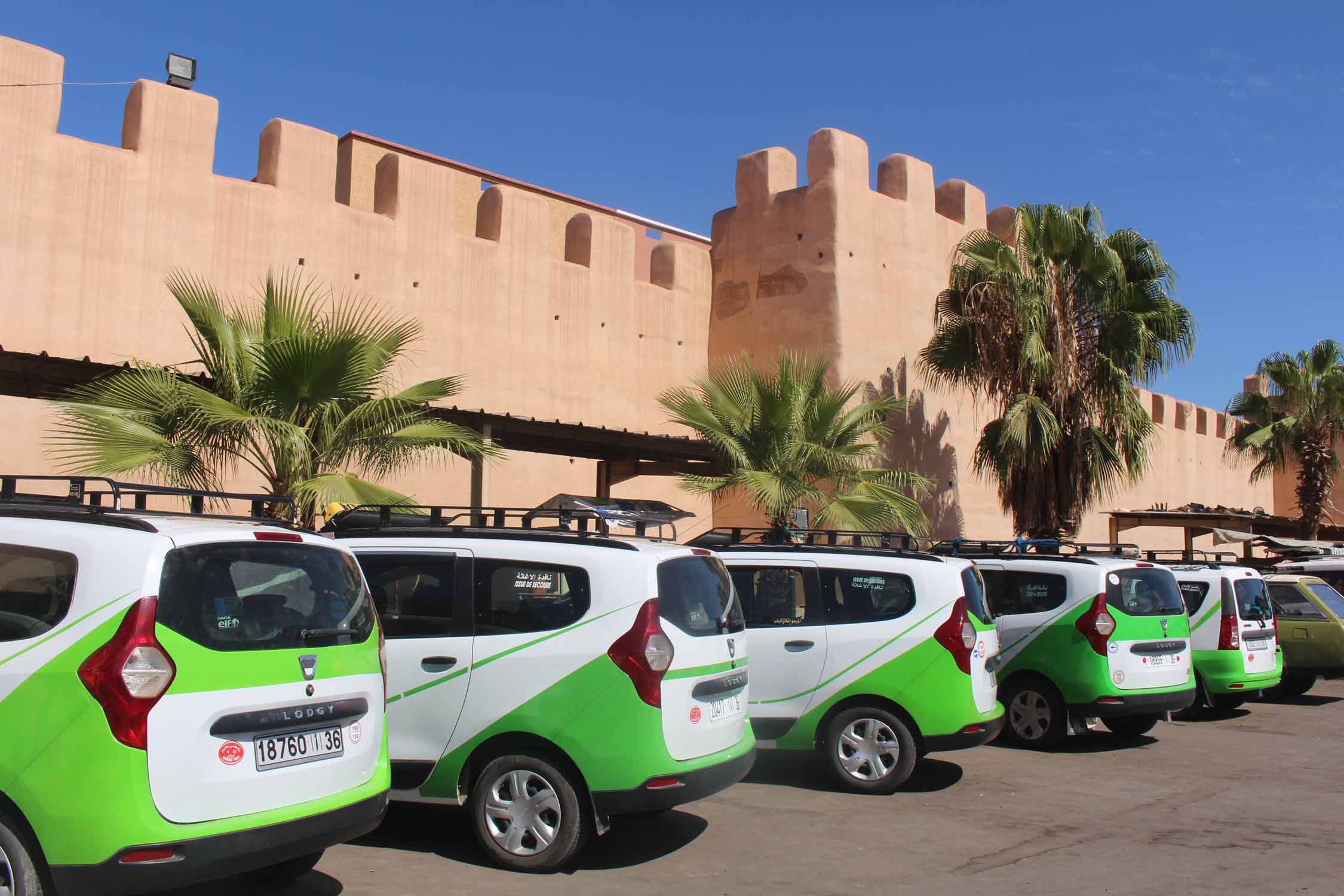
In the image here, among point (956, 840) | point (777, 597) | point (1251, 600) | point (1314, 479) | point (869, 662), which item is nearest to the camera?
point (956, 840)

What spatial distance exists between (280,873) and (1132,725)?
8822 millimetres

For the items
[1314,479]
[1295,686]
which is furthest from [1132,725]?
[1314,479]

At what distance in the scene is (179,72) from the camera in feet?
54.7

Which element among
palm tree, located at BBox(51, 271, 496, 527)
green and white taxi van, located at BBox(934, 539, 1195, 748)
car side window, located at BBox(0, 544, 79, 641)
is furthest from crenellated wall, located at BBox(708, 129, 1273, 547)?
car side window, located at BBox(0, 544, 79, 641)

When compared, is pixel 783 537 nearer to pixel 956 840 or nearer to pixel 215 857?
pixel 956 840

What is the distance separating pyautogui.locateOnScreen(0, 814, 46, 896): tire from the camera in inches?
167

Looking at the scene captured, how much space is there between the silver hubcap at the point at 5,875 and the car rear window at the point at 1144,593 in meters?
8.76

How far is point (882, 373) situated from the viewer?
23.6 metres

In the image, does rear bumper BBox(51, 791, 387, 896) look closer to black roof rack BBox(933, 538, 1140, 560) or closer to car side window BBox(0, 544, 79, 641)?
car side window BBox(0, 544, 79, 641)

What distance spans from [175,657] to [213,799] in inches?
22.0

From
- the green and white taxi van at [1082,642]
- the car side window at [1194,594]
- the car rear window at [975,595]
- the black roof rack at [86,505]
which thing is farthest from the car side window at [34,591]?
the car side window at [1194,594]

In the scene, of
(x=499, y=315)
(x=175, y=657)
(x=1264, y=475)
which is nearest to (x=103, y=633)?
(x=175, y=657)

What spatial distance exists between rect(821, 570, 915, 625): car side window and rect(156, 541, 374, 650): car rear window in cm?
427

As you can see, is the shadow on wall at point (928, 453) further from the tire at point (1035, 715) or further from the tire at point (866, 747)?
the tire at point (866, 747)
